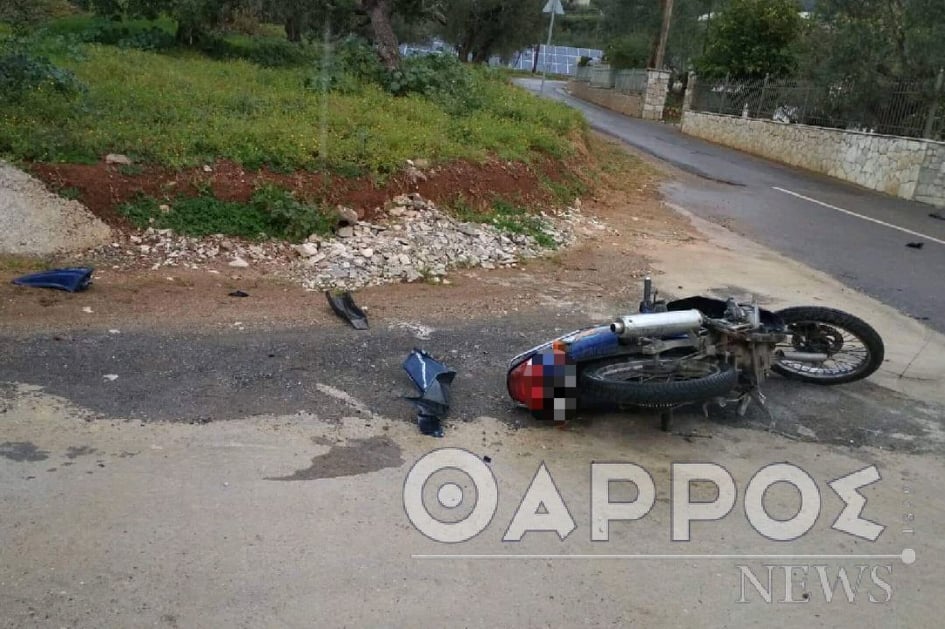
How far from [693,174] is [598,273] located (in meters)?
11.4

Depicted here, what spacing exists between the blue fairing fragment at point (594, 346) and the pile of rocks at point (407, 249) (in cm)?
323

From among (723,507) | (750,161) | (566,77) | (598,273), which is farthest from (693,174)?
(566,77)

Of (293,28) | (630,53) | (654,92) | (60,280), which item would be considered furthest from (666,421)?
(630,53)

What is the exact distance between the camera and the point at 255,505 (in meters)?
3.85

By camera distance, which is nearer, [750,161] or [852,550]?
[852,550]

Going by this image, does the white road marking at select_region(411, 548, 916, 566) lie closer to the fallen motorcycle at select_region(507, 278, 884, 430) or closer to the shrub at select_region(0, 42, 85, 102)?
the fallen motorcycle at select_region(507, 278, 884, 430)

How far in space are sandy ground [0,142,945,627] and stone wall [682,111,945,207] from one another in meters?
14.6

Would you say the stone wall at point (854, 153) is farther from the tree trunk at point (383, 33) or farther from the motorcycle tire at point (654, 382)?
the motorcycle tire at point (654, 382)

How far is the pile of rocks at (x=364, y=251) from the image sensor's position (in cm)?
770

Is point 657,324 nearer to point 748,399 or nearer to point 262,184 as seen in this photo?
point 748,399

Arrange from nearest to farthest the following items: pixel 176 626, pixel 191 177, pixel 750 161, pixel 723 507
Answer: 1. pixel 176 626
2. pixel 723 507
3. pixel 191 177
4. pixel 750 161

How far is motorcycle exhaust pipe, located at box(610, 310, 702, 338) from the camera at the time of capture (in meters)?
4.68

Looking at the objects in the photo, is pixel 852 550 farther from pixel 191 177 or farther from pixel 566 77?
pixel 566 77

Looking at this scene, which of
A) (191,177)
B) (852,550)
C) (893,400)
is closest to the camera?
(852,550)
